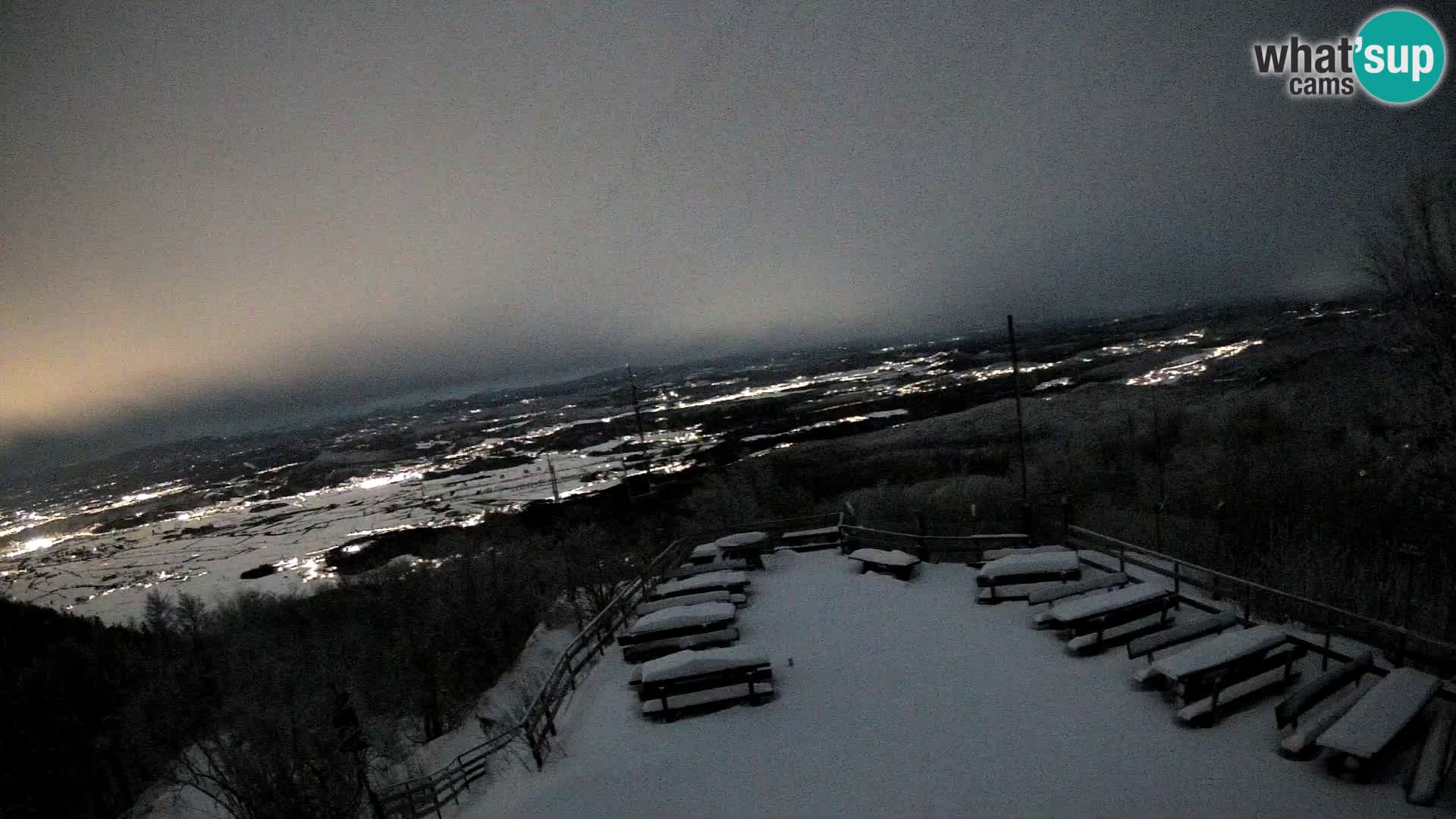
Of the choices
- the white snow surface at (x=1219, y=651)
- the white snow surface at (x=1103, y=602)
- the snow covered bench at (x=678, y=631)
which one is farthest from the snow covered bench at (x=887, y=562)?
the white snow surface at (x=1219, y=651)

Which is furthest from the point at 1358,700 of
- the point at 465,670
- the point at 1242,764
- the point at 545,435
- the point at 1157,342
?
the point at 545,435

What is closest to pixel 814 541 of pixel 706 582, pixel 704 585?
pixel 706 582

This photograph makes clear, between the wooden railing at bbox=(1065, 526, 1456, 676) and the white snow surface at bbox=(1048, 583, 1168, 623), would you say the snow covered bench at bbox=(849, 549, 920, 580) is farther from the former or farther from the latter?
the white snow surface at bbox=(1048, 583, 1168, 623)

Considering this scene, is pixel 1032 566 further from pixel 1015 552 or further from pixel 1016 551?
pixel 1016 551

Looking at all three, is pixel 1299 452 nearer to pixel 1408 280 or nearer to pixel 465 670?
pixel 1408 280

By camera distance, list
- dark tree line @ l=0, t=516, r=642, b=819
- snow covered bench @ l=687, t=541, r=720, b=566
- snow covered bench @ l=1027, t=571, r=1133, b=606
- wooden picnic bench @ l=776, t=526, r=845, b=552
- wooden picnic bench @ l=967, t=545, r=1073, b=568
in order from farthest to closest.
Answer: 1. dark tree line @ l=0, t=516, r=642, b=819
2. wooden picnic bench @ l=776, t=526, r=845, b=552
3. snow covered bench @ l=687, t=541, r=720, b=566
4. wooden picnic bench @ l=967, t=545, r=1073, b=568
5. snow covered bench @ l=1027, t=571, r=1133, b=606

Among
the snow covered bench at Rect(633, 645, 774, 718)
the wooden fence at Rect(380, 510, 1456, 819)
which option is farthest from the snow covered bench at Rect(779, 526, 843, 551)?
the snow covered bench at Rect(633, 645, 774, 718)
